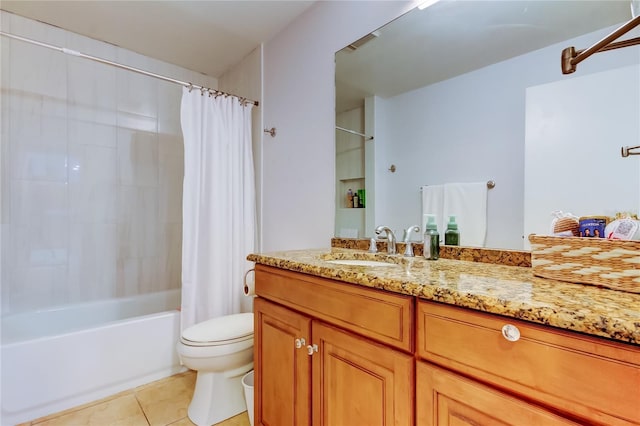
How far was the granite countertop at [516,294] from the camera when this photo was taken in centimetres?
52

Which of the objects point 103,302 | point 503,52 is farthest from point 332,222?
point 103,302

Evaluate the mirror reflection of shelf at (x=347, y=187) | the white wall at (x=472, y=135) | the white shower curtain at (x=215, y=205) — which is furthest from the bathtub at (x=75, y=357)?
the white wall at (x=472, y=135)

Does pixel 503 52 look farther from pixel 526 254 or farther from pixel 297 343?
pixel 297 343

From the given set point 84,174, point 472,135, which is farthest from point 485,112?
point 84,174

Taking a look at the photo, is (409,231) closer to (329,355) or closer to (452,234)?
(452,234)

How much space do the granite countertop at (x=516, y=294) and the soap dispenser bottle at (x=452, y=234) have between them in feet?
0.64

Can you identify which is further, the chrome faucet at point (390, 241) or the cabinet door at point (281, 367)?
the chrome faucet at point (390, 241)

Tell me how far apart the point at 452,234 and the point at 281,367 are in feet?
2.92

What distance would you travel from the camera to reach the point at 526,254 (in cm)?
105

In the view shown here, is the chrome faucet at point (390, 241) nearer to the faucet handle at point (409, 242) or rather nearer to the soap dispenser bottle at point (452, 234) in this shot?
the faucet handle at point (409, 242)

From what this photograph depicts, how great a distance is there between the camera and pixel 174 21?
205 centimetres

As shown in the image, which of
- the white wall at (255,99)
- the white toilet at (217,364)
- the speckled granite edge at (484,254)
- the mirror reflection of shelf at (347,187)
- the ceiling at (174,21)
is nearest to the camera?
the speckled granite edge at (484,254)

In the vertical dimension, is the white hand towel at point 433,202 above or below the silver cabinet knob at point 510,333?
above

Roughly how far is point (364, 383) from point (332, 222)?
3.25 feet
